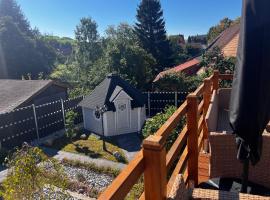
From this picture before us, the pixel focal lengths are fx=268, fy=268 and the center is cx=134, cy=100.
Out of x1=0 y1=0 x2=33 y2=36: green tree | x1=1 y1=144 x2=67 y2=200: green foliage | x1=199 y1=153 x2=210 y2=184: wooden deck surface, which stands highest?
x1=0 y1=0 x2=33 y2=36: green tree

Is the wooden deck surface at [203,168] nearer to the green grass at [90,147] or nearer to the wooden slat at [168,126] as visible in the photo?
the wooden slat at [168,126]

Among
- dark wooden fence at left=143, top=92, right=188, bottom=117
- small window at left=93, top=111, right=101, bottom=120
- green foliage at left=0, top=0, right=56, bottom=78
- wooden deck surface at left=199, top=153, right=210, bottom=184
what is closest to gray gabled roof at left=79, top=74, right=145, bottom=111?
small window at left=93, top=111, right=101, bottom=120

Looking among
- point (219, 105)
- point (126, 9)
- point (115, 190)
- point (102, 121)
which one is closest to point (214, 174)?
point (115, 190)

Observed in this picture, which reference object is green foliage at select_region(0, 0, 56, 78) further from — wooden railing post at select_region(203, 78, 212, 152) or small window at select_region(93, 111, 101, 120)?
wooden railing post at select_region(203, 78, 212, 152)

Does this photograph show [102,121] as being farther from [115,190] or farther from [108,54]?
[115,190]

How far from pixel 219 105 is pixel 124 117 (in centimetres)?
659

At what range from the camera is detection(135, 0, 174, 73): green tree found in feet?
97.0

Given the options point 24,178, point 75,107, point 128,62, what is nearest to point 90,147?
point 75,107

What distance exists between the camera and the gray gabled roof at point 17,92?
446 inches

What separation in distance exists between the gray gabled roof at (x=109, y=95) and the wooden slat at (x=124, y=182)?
9961mm

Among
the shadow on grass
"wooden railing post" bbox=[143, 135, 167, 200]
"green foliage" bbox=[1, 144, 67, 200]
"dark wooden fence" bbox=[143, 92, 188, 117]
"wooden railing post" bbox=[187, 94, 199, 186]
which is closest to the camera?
"wooden railing post" bbox=[143, 135, 167, 200]

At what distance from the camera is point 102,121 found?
11.2m

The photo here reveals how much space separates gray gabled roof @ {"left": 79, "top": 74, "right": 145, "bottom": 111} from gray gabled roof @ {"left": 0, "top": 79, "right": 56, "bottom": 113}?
87.7 inches

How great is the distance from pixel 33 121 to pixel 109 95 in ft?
11.1
